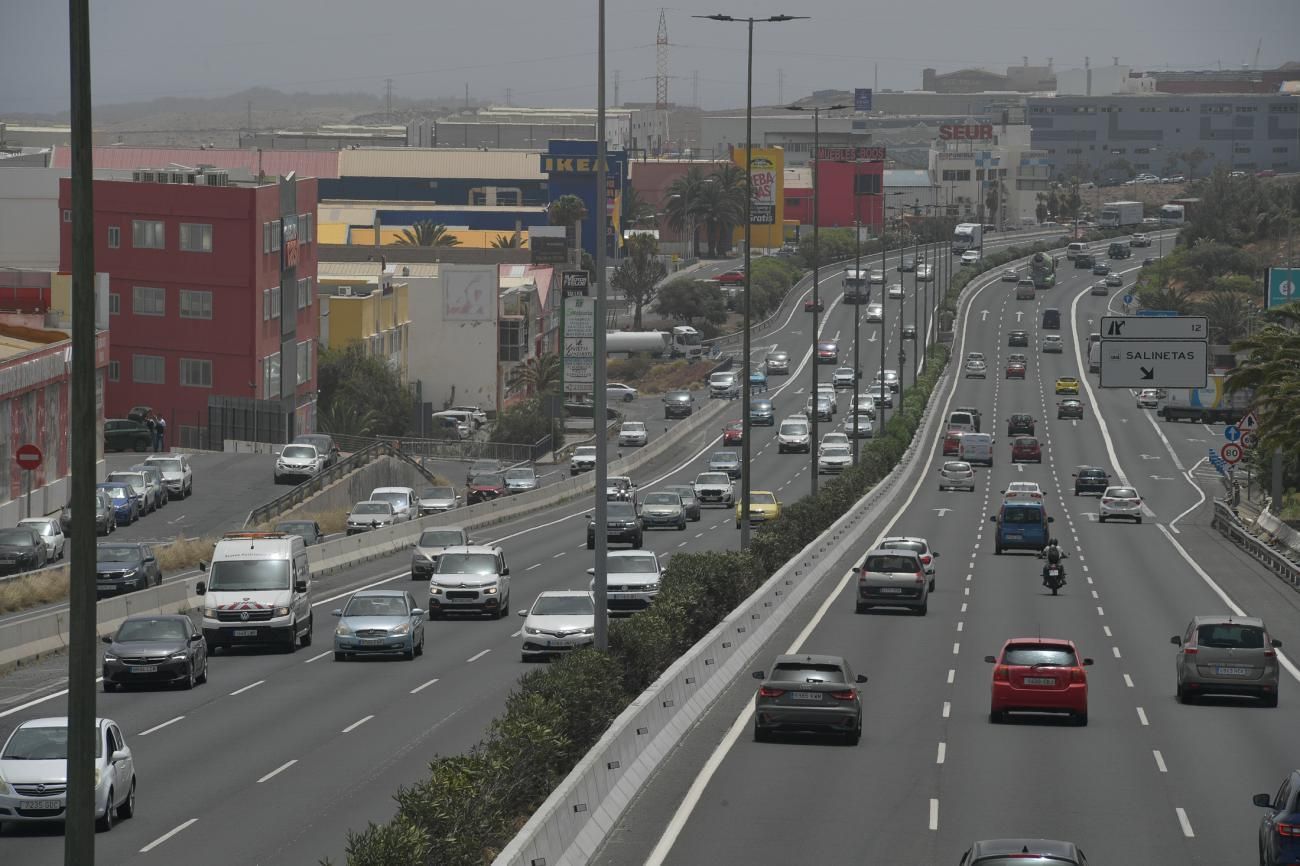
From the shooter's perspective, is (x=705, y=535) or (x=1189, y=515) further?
(x=1189, y=515)

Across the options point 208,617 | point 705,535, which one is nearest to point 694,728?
point 208,617

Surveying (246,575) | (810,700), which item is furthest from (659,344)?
(810,700)

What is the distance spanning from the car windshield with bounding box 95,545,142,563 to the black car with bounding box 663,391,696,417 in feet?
251

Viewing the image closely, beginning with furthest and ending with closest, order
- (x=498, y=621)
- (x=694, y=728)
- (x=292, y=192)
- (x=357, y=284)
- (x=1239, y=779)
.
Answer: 1. (x=357, y=284)
2. (x=292, y=192)
3. (x=498, y=621)
4. (x=694, y=728)
5. (x=1239, y=779)

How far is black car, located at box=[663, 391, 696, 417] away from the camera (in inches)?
4803

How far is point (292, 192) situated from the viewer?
321ft

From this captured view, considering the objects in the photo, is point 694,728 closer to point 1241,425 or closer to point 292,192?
point 1241,425

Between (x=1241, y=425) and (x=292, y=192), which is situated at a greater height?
(x=292, y=192)

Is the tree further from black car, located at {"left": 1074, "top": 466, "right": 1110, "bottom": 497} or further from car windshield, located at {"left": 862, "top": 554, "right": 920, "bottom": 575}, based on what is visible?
car windshield, located at {"left": 862, "top": 554, "right": 920, "bottom": 575}

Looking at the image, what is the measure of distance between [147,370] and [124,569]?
162 feet

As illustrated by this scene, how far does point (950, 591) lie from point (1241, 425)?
21.3m

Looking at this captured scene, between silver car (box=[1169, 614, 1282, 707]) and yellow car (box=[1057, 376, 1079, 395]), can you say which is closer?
silver car (box=[1169, 614, 1282, 707])

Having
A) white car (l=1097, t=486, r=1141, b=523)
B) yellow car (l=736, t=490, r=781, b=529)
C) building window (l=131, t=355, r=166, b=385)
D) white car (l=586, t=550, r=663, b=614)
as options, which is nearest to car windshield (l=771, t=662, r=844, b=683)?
white car (l=586, t=550, r=663, b=614)

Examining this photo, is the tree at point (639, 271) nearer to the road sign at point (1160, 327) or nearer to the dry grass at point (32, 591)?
the road sign at point (1160, 327)
